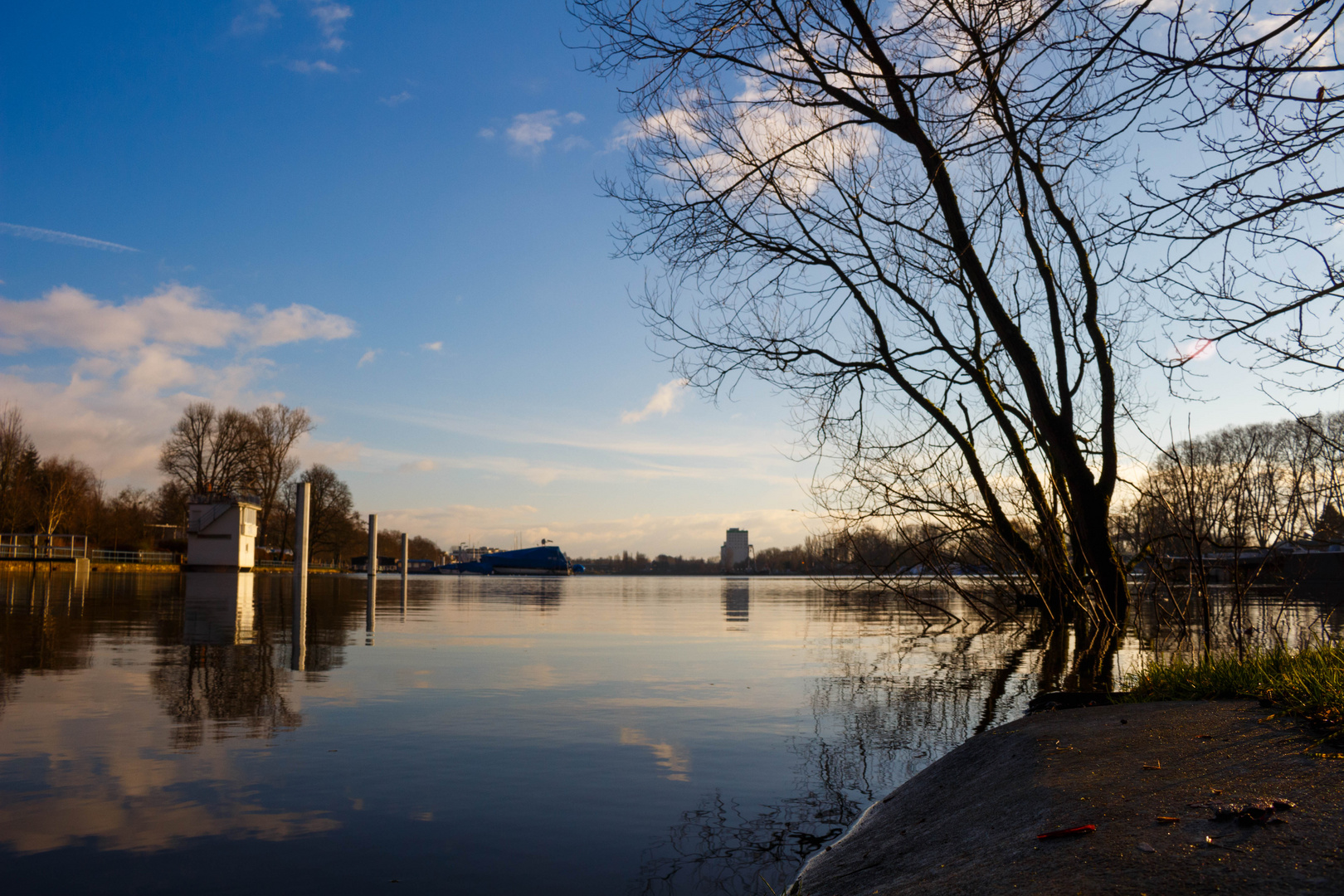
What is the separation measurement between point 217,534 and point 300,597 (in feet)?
108

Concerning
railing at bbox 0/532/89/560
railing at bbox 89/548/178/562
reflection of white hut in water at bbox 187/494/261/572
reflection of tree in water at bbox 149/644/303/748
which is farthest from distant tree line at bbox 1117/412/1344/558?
railing at bbox 89/548/178/562

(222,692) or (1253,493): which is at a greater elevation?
(1253,493)

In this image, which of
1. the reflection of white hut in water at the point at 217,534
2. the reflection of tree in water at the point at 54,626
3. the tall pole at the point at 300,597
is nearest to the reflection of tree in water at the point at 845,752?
the reflection of tree in water at the point at 54,626

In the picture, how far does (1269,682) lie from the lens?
442cm

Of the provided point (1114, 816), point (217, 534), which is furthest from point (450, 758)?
point (217, 534)

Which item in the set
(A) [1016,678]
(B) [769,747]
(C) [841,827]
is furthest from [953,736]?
(A) [1016,678]

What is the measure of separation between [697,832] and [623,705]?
3.06 meters

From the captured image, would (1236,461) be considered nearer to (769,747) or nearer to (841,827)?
(769,747)

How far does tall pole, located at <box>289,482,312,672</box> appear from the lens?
367 inches

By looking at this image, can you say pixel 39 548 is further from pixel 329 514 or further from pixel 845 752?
pixel 845 752

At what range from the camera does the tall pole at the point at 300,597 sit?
30.6 ft

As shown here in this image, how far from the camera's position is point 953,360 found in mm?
11484

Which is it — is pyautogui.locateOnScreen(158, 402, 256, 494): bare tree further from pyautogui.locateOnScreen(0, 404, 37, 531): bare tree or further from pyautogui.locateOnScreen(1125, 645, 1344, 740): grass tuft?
pyautogui.locateOnScreen(1125, 645, 1344, 740): grass tuft

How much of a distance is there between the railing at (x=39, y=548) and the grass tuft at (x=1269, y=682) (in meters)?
52.3
